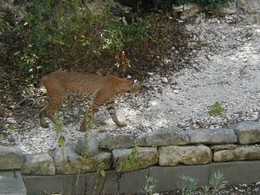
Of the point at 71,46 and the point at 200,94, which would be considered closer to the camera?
the point at 200,94

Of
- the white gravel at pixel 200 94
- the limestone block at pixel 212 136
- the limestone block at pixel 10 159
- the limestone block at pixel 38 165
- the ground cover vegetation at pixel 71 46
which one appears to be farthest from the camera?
the ground cover vegetation at pixel 71 46

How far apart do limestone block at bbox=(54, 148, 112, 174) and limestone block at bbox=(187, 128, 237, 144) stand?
0.92 meters

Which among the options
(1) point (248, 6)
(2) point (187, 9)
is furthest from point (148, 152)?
(1) point (248, 6)

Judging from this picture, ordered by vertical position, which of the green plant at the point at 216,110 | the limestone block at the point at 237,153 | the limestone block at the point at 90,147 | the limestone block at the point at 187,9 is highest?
the limestone block at the point at 187,9

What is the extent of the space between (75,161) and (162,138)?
3.09 feet

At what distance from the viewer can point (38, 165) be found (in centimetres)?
587

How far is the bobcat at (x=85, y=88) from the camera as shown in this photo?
705cm

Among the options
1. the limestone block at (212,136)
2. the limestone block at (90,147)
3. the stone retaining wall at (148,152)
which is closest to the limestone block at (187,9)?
the stone retaining wall at (148,152)

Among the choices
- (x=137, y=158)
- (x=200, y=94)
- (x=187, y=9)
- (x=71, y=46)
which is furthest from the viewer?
(x=187, y=9)

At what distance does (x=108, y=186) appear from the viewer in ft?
20.0

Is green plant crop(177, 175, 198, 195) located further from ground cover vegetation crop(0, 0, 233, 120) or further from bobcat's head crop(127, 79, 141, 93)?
ground cover vegetation crop(0, 0, 233, 120)

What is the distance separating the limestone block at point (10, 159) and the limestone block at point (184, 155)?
4.84 feet

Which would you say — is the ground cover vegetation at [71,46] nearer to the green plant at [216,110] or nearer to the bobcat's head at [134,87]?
the bobcat's head at [134,87]

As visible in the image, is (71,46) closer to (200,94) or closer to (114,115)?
(114,115)
